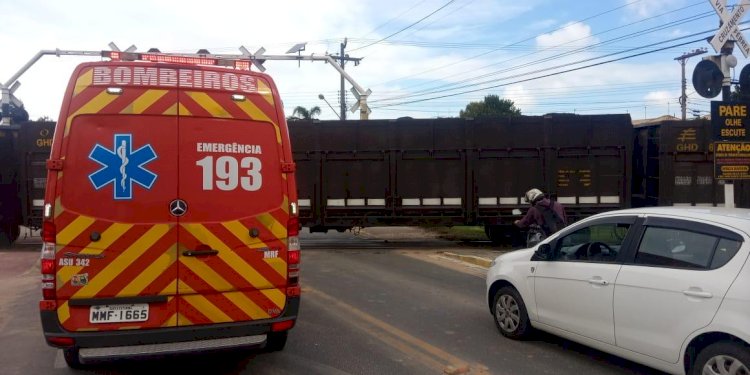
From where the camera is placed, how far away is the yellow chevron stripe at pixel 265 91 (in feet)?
16.0

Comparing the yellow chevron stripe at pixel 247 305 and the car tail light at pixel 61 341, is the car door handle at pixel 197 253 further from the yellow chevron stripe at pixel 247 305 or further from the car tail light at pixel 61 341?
the car tail light at pixel 61 341

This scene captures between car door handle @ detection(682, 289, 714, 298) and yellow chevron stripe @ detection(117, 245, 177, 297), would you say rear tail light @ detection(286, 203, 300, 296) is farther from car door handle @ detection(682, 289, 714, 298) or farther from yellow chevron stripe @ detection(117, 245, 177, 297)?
car door handle @ detection(682, 289, 714, 298)

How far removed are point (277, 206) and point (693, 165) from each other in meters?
A: 12.4

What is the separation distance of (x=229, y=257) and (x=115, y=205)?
92 centimetres

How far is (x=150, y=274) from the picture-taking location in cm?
441

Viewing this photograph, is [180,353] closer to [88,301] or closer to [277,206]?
[88,301]

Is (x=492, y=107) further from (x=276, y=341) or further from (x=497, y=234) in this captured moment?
(x=276, y=341)

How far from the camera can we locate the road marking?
543 centimetres

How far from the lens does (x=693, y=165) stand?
45.6 ft

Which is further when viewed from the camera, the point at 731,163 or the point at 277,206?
the point at 731,163

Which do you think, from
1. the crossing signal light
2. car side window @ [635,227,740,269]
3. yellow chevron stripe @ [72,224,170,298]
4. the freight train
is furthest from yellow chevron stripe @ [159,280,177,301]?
the freight train

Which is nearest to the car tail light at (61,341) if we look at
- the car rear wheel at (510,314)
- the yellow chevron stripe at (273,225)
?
the yellow chevron stripe at (273,225)

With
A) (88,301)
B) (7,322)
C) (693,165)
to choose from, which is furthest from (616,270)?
(693,165)

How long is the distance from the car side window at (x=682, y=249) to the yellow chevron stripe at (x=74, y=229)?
171 inches
